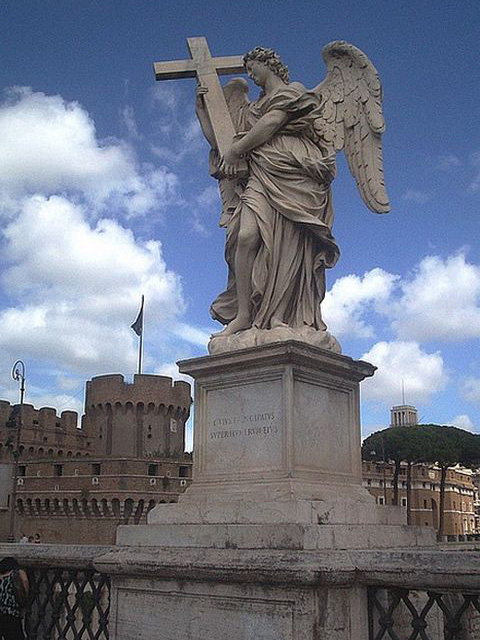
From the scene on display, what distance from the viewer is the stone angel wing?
20.6ft

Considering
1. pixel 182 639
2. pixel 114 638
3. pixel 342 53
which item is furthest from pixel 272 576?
pixel 342 53

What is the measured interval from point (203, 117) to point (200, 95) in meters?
0.19

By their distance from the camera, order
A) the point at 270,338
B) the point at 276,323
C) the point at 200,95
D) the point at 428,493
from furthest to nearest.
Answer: the point at 428,493, the point at 200,95, the point at 276,323, the point at 270,338

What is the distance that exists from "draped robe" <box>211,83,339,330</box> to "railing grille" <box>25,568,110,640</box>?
2.23 m

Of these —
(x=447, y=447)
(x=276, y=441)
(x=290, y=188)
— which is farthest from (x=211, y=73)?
(x=447, y=447)

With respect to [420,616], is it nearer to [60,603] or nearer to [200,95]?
[60,603]

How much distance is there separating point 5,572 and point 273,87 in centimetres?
420

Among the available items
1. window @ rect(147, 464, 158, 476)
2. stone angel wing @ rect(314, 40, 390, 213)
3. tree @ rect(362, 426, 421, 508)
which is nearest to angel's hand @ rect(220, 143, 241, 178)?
stone angel wing @ rect(314, 40, 390, 213)

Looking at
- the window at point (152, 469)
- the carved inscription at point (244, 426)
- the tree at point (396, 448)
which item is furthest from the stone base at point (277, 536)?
the tree at point (396, 448)

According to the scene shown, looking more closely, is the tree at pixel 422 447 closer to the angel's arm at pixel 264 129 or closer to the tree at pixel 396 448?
the tree at pixel 396 448

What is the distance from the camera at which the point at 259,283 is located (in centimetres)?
584

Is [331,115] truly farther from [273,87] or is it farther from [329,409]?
[329,409]

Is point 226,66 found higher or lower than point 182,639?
higher

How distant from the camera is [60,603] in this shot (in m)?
5.43
